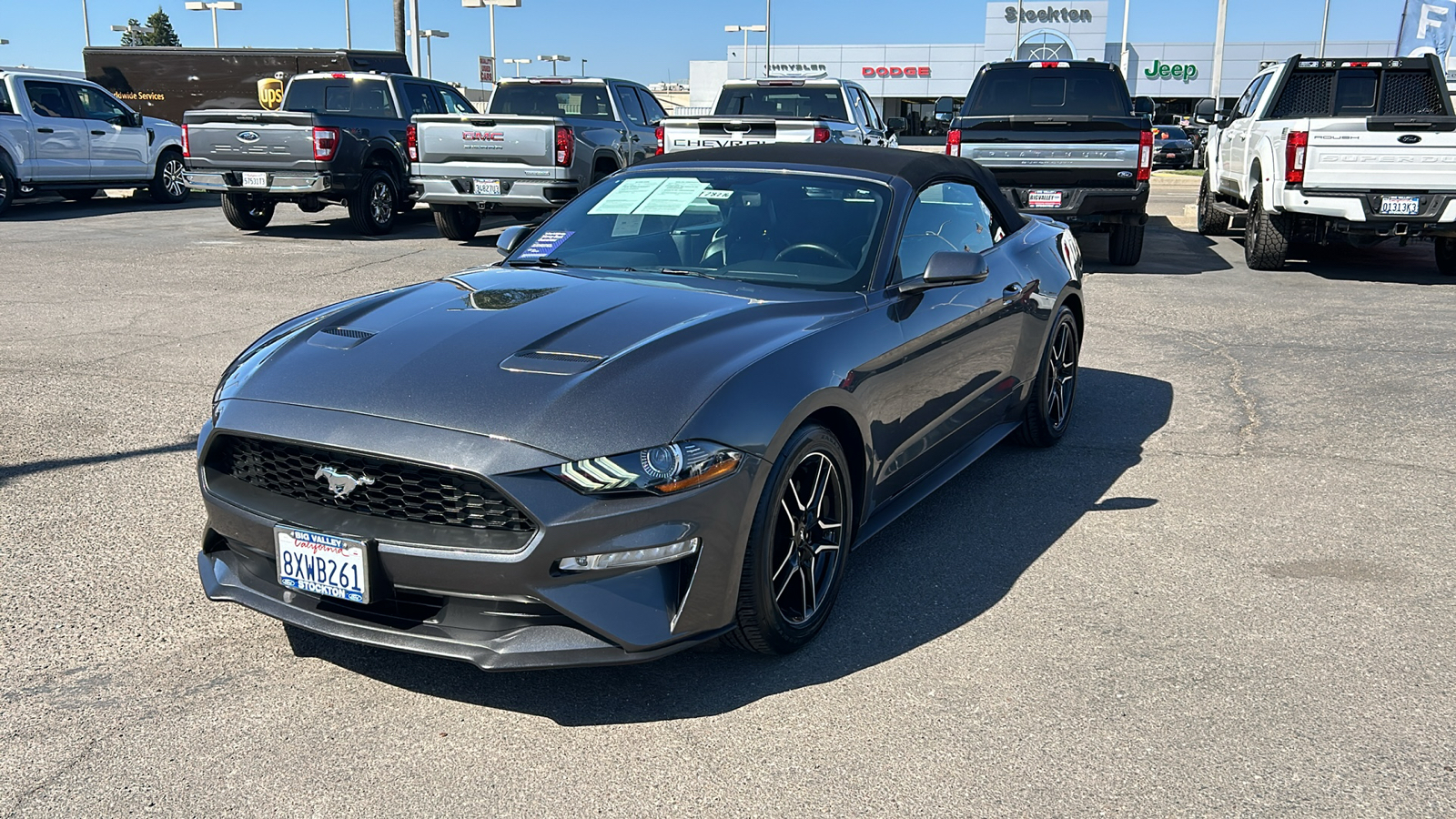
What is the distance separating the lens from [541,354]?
3.58 m

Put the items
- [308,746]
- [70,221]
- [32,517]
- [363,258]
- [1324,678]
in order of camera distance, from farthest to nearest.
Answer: [70,221] < [363,258] < [32,517] < [1324,678] < [308,746]

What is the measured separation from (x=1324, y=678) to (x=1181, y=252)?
11.9m

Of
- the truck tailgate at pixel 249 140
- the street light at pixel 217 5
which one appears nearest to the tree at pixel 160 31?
the street light at pixel 217 5

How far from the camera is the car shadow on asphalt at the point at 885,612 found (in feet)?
11.5

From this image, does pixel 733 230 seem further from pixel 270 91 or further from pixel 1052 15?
pixel 1052 15

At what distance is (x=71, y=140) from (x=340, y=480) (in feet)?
57.1

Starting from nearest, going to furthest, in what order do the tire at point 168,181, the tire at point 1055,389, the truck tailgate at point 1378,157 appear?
the tire at point 1055,389 < the truck tailgate at point 1378,157 < the tire at point 168,181

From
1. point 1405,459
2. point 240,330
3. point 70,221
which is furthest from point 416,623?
point 70,221

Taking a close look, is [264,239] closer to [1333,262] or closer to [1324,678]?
[1333,262]

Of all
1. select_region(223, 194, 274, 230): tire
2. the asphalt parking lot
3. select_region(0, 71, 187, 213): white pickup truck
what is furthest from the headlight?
select_region(0, 71, 187, 213): white pickup truck

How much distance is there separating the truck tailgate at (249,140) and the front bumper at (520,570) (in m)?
12.1

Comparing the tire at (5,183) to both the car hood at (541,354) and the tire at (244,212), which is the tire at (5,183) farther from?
the car hood at (541,354)

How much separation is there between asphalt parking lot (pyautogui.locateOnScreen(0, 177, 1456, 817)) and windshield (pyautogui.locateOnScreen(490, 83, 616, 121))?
10240mm

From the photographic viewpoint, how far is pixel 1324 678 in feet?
12.0
